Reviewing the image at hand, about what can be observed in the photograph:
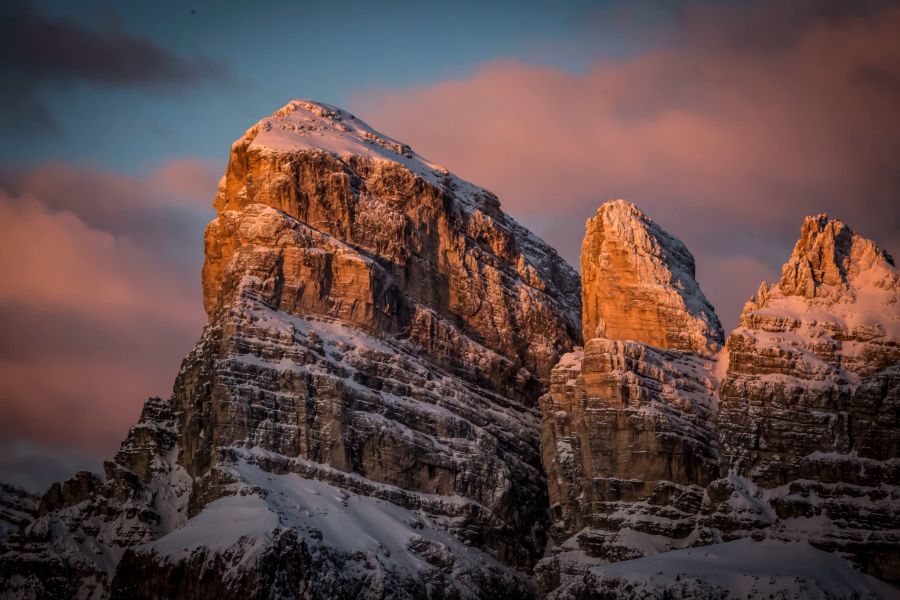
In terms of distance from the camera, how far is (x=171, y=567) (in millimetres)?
199000

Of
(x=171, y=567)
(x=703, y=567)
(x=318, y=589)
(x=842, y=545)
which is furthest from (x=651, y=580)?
(x=171, y=567)

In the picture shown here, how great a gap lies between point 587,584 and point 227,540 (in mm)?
33582

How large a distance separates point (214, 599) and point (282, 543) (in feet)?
26.1

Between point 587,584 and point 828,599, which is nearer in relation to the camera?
point 828,599

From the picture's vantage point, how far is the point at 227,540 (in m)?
197

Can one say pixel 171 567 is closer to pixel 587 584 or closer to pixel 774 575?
pixel 587 584

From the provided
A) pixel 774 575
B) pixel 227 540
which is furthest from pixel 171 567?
pixel 774 575

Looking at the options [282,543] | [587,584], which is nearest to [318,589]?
[282,543]

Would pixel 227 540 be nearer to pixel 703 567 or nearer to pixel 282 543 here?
pixel 282 543

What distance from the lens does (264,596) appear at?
192m

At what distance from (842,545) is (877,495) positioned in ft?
20.0

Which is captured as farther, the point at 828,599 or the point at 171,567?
the point at 171,567

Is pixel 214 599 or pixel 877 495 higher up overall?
pixel 877 495

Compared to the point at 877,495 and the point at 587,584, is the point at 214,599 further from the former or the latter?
the point at 877,495
